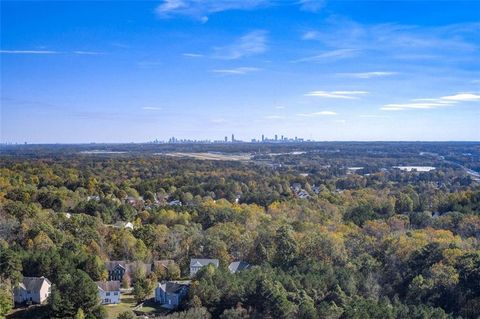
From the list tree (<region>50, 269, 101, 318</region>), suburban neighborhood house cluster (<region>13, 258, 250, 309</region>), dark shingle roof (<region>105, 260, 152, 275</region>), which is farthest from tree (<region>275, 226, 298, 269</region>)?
tree (<region>50, 269, 101, 318</region>)

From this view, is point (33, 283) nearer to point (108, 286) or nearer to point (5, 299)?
point (5, 299)

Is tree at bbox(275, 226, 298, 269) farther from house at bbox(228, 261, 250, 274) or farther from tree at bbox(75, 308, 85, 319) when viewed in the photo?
tree at bbox(75, 308, 85, 319)

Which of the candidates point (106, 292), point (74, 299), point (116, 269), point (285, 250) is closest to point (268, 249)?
point (285, 250)

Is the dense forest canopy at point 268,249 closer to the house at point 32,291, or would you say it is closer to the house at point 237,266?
the house at point 237,266

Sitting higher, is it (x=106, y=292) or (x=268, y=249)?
(x=268, y=249)

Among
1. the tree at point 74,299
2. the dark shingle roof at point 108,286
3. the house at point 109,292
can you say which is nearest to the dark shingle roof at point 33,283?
the dark shingle roof at point 108,286

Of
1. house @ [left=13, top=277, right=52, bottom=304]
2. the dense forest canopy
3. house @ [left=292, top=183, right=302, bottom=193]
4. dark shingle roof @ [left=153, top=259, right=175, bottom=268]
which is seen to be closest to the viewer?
the dense forest canopy

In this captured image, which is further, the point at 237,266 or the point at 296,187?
the point at 296,187
